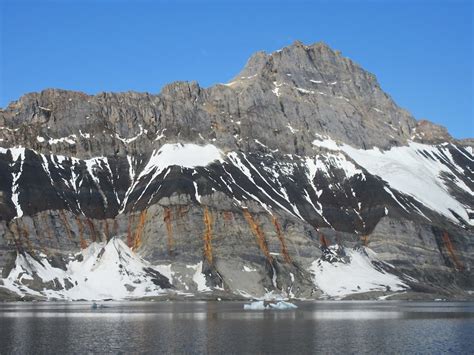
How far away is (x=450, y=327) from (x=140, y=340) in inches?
1877

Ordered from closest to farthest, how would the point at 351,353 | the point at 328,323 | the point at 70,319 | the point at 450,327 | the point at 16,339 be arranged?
the point at 351,353
the point at 16,339
the point at 450,327
the point at 328,323
the point at 70,319

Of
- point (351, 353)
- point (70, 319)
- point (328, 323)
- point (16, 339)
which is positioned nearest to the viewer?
point (351, 353)

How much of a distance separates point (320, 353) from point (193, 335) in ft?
72.7

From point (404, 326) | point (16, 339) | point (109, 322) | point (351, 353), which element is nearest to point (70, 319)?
point (109, 322)

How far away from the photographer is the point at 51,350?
247 feet

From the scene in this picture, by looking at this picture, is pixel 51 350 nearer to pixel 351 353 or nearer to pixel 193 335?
pixel 193 335

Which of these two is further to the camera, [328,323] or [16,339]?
[328,323]

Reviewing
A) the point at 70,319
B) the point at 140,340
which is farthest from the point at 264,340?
the point at 70,319

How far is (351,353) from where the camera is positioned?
74375 mm

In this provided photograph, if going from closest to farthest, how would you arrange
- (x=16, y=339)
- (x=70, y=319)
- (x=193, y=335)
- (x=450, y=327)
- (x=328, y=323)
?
(x=16, y=339) < (x=193, y=335) < (x=450, y=327) < (x=328, y=323) < (x=70, y=319)

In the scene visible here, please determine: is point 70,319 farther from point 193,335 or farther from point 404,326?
point 404,326

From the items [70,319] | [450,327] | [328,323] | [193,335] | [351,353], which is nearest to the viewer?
[351,353]

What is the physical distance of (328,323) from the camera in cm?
11350

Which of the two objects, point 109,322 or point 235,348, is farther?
point 109,322
